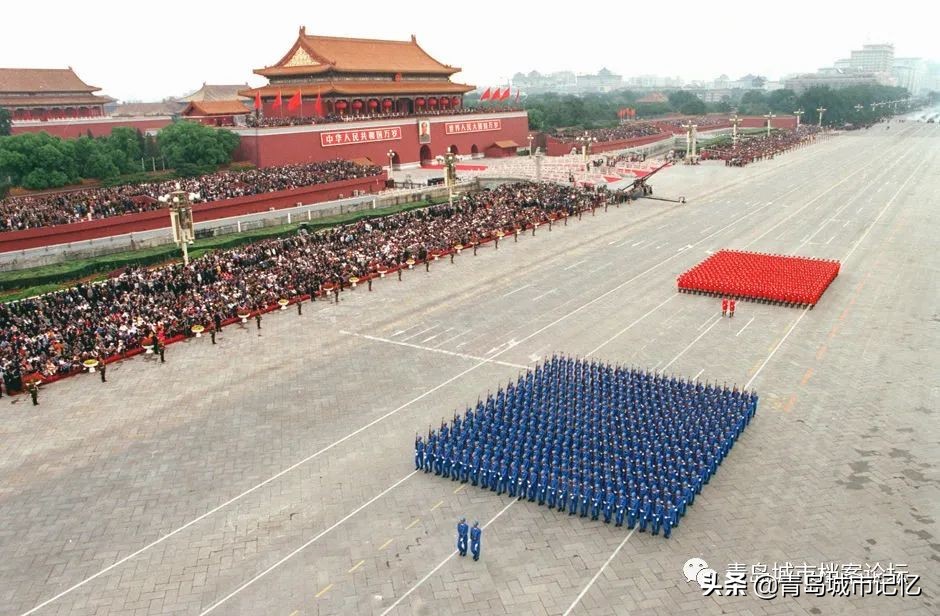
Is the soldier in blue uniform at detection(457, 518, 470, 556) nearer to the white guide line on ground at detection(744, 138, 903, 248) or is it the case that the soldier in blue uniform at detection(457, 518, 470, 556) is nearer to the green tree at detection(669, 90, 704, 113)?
the white guide line on ground at detection(744, 138, 903, 248)

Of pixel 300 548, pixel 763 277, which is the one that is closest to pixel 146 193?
pixel 763 277

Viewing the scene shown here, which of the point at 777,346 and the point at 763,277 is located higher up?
the point at 763,277

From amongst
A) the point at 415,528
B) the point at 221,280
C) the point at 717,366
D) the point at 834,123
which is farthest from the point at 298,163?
the point at 834,123

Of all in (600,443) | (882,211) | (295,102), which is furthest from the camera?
(295,102)

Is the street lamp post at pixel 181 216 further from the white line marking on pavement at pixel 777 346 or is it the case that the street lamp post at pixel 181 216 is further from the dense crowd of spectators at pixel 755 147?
the dense crowd of spectators at pixel 755 147

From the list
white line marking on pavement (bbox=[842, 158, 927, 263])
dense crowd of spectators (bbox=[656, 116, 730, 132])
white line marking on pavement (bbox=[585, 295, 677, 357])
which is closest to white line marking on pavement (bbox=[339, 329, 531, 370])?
white line marking on pavement (bbox=[585, 295, 677, 357])

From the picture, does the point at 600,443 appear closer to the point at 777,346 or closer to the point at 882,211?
the point at 777,346
